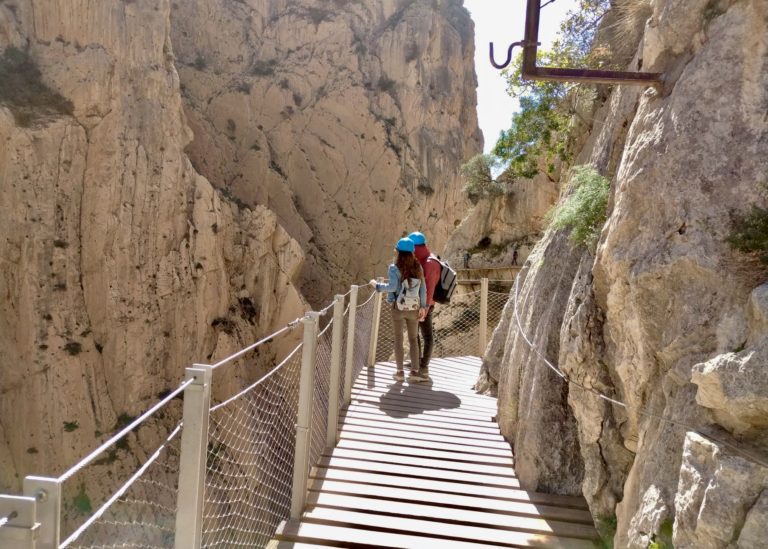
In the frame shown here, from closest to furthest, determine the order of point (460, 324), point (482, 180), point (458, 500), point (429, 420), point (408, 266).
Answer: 1. point (458, 500)
2. point (429, 420)
3. point (408, 266)
4. point (460, 324)
5. point (482, 180)

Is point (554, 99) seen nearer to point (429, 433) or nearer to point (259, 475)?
point (429, 433)

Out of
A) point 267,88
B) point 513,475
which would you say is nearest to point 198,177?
point 267,88

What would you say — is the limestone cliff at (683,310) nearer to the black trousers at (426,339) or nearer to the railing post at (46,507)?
the railing post at (46,507)

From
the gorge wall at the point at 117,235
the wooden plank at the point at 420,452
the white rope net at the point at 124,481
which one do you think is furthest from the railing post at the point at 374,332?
the gorge wall at the point at 117,235

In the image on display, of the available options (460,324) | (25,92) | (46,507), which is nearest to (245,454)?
(46,507)

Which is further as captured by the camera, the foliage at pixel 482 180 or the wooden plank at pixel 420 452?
the foliage at pixel 482 180

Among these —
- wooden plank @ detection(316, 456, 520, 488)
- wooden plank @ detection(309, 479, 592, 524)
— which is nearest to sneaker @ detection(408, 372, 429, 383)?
wooden plank @ detection(316, 456, 520, 488)

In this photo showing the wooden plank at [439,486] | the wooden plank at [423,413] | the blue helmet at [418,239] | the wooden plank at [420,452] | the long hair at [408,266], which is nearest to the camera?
the wooden plank at [439,486]

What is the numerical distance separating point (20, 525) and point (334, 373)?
3.74m

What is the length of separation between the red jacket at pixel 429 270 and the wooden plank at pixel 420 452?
2.40 meters

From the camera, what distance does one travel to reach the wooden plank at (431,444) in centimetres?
526

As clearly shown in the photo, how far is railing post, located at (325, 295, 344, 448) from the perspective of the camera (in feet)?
16.6

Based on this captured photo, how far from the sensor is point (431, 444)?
5383 millimetres

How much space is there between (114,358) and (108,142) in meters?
6.82
